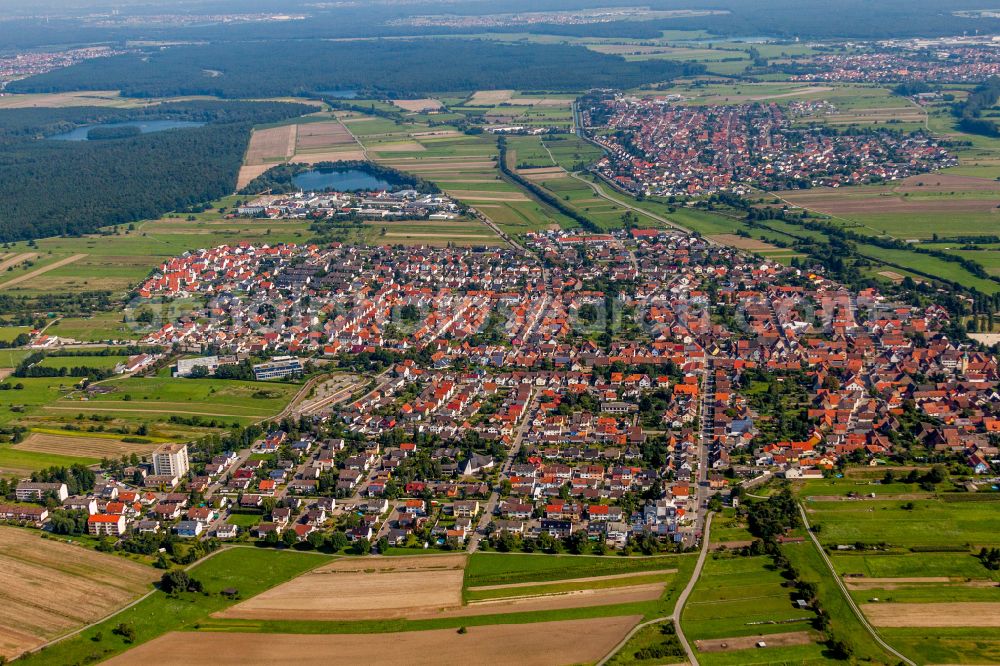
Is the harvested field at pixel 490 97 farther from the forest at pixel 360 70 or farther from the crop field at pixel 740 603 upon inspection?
the crop field at pixel 740 603

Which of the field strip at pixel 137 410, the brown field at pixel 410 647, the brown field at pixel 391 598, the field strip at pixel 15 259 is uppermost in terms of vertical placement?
the field strip at pixel 15 259

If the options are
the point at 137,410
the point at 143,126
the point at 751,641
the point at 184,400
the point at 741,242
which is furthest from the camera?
the point at 143,126

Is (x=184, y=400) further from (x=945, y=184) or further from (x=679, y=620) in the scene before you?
(x=945, y=184)

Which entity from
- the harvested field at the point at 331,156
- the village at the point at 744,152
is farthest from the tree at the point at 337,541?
the harvested field at the point at 331,156

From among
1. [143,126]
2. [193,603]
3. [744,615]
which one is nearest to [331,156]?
[143,126]

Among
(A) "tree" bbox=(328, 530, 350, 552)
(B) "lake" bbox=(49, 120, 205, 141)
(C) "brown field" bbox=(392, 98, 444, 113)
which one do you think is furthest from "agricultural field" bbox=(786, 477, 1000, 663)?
(B) "lake" bbox=(49, 120, 205, 141)

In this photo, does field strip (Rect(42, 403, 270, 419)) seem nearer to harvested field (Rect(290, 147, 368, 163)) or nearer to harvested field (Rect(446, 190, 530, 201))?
harvested field (Rect(446, 190, 530, 201))
